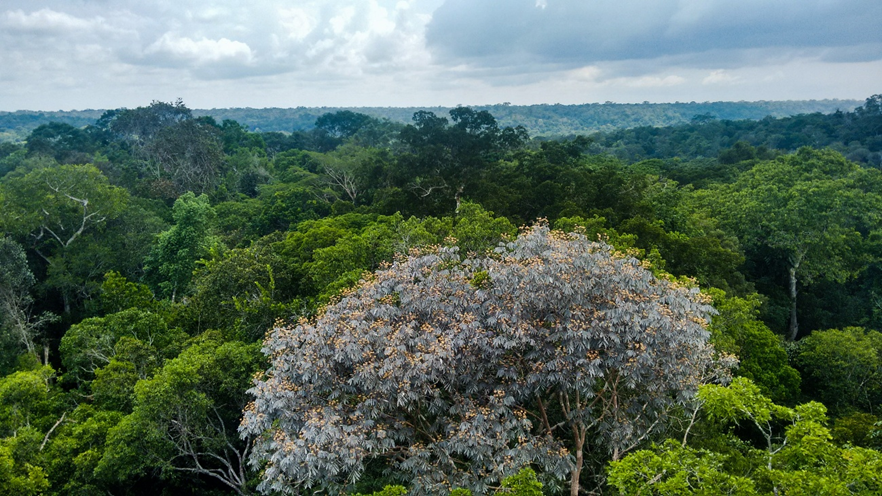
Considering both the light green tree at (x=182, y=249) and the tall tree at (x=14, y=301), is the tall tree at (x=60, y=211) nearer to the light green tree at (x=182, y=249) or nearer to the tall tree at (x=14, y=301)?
the tall tree at (x=14, y=301)

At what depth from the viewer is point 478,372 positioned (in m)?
8.32

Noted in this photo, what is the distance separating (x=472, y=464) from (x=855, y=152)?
55.1 meters

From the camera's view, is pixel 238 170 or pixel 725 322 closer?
pixel 725 322

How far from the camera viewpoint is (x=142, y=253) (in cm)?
2527

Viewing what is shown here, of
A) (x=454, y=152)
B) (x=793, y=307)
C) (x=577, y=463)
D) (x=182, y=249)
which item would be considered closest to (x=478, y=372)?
(x=577, y=463)

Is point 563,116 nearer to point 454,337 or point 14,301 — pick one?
point 14,301

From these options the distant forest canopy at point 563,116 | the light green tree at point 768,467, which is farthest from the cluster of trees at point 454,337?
the distant forest canopy at point 563,116

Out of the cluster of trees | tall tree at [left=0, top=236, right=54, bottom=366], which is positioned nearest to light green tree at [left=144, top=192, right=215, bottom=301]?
the cluster of trees

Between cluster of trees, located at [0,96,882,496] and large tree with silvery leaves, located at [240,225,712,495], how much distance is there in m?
0.05

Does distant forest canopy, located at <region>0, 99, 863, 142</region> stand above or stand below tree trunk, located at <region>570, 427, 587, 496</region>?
above

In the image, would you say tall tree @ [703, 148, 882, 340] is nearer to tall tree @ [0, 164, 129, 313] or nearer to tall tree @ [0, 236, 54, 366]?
tall tree @ [0, 236, 54, 366]

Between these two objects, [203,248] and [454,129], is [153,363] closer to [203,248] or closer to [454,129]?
[203,248]

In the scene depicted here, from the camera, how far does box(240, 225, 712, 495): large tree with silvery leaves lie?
7613 mm

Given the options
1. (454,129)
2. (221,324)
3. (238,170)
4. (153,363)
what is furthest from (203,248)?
(238,170)
